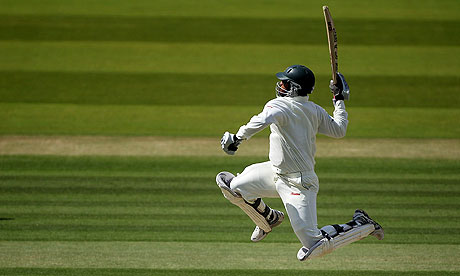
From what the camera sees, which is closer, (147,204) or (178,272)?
(178,272)

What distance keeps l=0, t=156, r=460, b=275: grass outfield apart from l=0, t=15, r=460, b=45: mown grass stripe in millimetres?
5522

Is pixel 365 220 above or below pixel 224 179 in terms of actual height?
below

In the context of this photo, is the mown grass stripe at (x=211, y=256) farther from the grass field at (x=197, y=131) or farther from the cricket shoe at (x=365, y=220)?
the cricket shoe at (x=365, y=220)

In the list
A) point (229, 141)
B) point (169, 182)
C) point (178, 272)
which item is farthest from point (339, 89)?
point (169, 182)

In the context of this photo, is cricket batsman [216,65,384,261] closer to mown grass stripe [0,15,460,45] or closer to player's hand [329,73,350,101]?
player's hand [329,73,350,101]

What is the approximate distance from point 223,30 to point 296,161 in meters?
11.7

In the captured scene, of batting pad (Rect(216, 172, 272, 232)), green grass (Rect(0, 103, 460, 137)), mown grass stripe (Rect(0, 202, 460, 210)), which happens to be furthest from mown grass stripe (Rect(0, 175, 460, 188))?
batting pad (Rect(216, 172, 272, 232))

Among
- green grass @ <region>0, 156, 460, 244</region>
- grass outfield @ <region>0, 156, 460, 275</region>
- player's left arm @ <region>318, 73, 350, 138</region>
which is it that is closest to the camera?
player's left arm @ <region>318, 73, 350, 138</region>

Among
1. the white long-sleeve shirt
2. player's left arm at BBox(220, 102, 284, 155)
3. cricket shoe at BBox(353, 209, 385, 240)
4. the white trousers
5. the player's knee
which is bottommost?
cricket shoe at BBox(353, 209, 385, 240)

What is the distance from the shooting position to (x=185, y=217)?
34.7ft

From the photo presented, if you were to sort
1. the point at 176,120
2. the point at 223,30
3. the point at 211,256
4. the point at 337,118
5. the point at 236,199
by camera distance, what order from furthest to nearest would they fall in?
the point at 223,30
the point at 176,120
the point at 211,256
the point at 236,199
the point at 337,118

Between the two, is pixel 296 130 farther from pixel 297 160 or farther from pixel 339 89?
pixel 339 89

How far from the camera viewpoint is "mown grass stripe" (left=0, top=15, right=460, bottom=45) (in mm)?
17969

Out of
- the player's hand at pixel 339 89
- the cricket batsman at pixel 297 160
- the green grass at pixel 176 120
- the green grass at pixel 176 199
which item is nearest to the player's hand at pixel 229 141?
the cricket batsman at pixel 297 160
